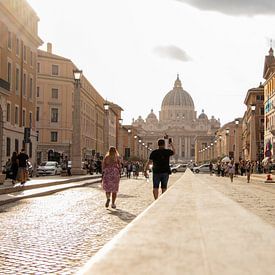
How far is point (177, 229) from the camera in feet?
18.8

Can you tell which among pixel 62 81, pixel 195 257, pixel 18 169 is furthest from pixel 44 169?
pixel 195 257

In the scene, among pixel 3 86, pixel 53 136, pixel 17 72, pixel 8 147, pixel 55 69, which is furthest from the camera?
A: pixel 55 69

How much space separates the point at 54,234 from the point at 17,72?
3973cm

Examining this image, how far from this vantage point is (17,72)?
160 ft

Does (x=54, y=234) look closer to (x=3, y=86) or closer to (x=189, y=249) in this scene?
(x=189, y=249)

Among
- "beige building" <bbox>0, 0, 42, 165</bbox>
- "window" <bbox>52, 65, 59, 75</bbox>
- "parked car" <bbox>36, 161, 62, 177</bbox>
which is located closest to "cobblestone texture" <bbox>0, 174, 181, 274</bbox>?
"beige building" <bbox>0, 0, 42, 165</bbox>

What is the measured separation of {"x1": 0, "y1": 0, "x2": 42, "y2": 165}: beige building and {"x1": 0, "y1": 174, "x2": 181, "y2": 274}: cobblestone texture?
24918 millimetres

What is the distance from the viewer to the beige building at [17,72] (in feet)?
143

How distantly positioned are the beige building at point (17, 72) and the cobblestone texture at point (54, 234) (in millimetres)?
24918

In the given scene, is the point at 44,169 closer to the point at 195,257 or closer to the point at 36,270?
the point at 36,270

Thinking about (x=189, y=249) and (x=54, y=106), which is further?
(x=54, y=106)

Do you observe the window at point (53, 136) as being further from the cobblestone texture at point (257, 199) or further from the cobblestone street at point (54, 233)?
the cobblestone street at point (54, 233)

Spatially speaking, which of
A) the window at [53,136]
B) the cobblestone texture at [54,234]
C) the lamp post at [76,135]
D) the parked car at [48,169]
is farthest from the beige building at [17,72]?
the cobblestone texture at [54,234]

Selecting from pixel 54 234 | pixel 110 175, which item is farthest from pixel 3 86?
pixel 54 234
